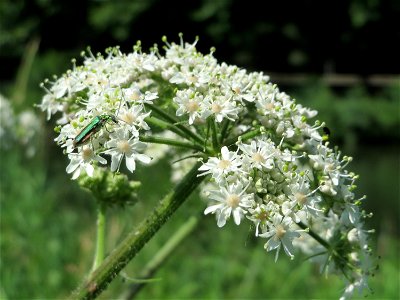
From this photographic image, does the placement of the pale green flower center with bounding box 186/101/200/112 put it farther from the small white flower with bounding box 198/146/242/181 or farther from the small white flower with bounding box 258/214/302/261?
the small white flower with bounding box 258/214/302/261

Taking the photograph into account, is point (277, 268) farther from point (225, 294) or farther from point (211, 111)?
point (211, 111)

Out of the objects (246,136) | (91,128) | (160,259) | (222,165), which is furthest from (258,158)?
(160,259)

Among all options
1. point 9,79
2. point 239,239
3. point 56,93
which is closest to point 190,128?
point 56,93

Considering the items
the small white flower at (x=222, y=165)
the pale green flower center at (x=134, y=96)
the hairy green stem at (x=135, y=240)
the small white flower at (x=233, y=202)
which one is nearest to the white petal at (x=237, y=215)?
the small white flower at (x=233, y=202)

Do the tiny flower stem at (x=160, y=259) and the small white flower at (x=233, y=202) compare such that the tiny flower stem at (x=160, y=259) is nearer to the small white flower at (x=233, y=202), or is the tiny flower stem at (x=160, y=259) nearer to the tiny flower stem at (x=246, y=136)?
the tiny flower stem at (x=246, y=136)

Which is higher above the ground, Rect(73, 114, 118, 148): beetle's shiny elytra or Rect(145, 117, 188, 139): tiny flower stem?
Rect(73, 114, 118, 148): beetle's shiny elytra

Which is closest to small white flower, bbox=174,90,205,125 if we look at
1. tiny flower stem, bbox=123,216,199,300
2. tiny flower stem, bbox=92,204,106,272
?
tiny flower stem, bbox=92,204,106,272

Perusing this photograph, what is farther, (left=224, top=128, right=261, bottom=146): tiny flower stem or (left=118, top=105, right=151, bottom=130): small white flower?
(left=224, top=128, right=261, bottom=146): tiny flower stem
